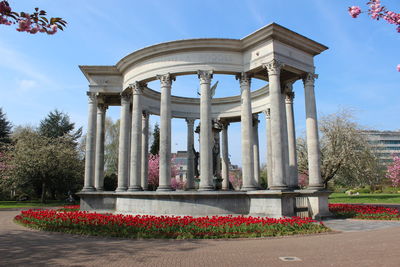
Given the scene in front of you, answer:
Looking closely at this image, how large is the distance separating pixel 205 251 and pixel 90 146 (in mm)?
23935

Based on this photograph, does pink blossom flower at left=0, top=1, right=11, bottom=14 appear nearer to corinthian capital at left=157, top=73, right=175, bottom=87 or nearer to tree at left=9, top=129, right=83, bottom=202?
corinthian capital at left=157, top=73, right=175, bottom=87

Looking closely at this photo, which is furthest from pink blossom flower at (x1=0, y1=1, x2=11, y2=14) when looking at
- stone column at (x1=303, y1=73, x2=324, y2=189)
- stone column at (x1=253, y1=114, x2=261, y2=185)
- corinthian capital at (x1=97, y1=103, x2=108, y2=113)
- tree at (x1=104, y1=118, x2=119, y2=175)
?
tree at (x1=104, y1=118, x2=119, y2=175)

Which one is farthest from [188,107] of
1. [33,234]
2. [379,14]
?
[379,14]

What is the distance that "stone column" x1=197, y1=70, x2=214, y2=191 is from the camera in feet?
82.1

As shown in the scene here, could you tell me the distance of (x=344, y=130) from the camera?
5347cm

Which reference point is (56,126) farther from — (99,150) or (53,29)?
(53,29)

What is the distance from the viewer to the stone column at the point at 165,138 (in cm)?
2617

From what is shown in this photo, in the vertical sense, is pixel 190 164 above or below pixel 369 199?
above

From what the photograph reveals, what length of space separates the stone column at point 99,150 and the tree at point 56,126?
4209 cm

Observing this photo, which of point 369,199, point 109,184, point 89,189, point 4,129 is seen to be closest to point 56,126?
point 4,129

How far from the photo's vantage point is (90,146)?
33.3 m

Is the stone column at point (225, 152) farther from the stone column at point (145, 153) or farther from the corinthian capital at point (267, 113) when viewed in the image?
the stone column at point (145, 153)

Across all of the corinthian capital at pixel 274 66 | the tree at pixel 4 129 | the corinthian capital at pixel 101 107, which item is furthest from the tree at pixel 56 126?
the corinthian capital at pixel 274 66

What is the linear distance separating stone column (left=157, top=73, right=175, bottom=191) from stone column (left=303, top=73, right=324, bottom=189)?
498 inches
